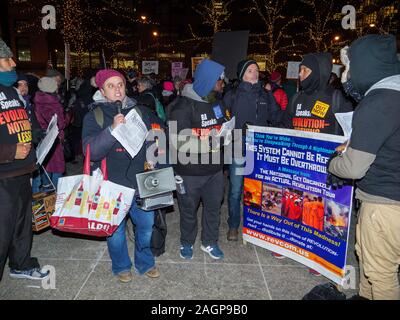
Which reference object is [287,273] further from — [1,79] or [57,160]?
[57,160]

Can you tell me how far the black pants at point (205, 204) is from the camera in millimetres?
4012

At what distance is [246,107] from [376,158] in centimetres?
217

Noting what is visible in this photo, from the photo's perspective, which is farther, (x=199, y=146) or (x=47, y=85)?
(x=47, y=85)

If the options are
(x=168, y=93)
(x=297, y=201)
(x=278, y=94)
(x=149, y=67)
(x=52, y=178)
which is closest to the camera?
(x=297, y=201)

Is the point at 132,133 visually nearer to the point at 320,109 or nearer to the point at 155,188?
the point at 155,188

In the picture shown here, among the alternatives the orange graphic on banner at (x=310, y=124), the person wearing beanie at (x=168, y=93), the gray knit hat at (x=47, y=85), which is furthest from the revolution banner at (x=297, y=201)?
the person wearing beanie at (x=168, y=93)

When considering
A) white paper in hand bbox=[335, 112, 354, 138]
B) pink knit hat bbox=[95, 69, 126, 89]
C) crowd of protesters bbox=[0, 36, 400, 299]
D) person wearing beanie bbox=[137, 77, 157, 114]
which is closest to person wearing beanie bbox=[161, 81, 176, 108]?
person wearing beanie bbox=[137, 77, 157, 114]

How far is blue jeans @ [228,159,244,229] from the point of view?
4445mm

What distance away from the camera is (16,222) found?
11.6ft

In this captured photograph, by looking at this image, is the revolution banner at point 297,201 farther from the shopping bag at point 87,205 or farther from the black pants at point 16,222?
the black pants at point 16,222

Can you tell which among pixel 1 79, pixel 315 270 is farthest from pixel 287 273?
pixel 1 79

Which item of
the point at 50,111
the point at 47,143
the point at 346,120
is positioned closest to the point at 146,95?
the point at 50,111

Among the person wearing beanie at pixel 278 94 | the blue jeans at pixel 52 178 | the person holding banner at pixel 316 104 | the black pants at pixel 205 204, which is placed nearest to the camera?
the person holding banner at pixel 316 104

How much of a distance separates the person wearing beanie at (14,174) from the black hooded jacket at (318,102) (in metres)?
2.91
